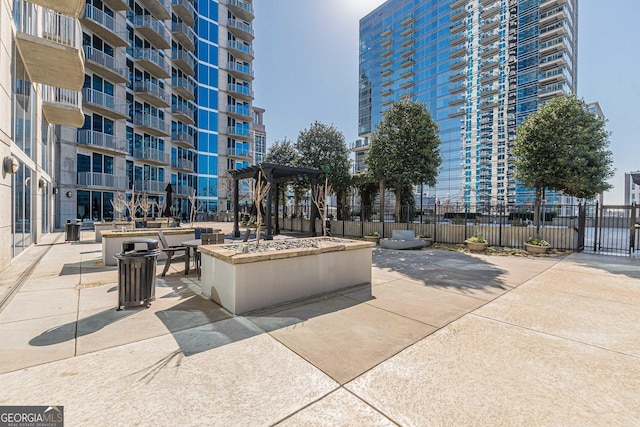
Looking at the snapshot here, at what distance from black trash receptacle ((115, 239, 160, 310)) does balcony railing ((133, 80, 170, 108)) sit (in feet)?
88.9

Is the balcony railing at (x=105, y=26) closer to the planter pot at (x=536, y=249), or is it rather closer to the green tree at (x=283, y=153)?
the green tree at (x=283, y=153)

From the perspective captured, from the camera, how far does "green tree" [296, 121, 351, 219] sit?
18547mm

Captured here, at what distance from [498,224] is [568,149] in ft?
14.0

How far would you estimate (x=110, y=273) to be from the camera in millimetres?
7090

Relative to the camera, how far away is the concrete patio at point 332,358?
229 cm

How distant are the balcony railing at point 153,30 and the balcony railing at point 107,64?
491 centimetres

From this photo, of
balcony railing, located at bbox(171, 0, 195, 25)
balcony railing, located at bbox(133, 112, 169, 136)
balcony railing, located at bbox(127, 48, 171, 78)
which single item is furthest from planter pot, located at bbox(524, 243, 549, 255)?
balcony railing, located at bbox(171, 0, 195, 25)

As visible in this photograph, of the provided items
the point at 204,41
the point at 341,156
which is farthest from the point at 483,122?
the point at 204,41

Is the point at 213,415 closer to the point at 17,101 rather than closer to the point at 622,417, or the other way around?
the point at 622,417

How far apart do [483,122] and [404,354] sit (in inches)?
2198

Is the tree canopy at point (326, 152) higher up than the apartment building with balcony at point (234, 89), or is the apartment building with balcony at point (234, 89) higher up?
the apartment building with balcony at point (234, 89)

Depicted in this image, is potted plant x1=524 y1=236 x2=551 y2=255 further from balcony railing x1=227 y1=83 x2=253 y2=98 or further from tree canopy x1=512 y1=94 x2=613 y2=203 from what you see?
balcony railing x1=227 y1=83 x2=253 y2=98

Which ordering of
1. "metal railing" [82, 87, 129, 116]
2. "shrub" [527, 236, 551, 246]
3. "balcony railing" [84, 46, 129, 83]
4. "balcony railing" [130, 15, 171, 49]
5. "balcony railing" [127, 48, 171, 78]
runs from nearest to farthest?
"shrub" [527, 236, 551, 246], "balcony railing" [84, 46, 129, 83], "metal railing" [82, 87, 129, 116], "balcony railing" [130, 15, 171, 49], "balcony railing" [127, 48, 171, 78]

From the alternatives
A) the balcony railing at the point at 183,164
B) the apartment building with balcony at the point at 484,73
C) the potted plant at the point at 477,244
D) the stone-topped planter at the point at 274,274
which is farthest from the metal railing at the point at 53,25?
the apartment building with balcony at the point at 484,73
